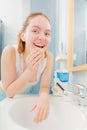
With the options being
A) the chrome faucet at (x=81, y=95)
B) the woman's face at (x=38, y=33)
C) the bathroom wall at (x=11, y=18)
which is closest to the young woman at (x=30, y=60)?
the woman's face at (x=38, y=33)

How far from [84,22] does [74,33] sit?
5.3 inches

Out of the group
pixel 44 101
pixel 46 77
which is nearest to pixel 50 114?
pixel 44 101

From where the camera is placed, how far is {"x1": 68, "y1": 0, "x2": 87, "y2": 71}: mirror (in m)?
0.81

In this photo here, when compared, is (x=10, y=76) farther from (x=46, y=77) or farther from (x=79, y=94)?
(x=79, y=94)

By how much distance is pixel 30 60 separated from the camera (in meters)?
0.68

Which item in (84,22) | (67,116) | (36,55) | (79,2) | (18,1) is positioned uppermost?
(18,1)

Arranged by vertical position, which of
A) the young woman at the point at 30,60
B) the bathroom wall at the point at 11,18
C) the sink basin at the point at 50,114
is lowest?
the sink basin at the point at 50,114

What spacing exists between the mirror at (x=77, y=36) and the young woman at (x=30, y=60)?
0.12 metres

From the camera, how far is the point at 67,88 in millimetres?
792

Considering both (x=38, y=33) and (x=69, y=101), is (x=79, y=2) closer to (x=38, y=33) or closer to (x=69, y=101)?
(x=38, y=33)

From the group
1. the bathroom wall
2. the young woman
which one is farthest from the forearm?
the bathroom wall

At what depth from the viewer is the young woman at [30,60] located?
702 mm

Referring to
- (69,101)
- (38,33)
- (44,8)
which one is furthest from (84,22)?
(44,8)

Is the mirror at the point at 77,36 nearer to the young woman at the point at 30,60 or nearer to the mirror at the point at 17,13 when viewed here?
the young woman at the point at 30,60
